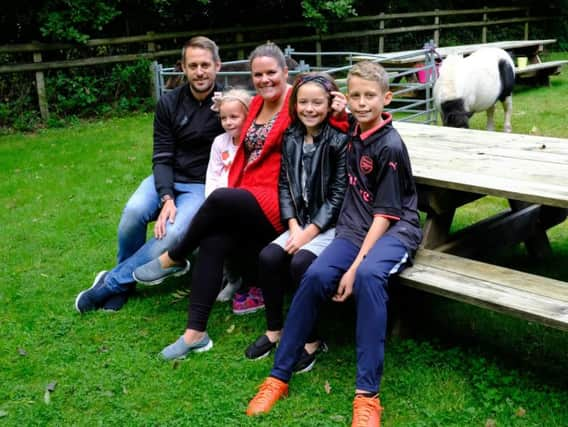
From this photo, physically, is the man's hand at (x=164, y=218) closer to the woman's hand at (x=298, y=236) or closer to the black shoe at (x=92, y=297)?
the black shoe at (x=92, y=297)

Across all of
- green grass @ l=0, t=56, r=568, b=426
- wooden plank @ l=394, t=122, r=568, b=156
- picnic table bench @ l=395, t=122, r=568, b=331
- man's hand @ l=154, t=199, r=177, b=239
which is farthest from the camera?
man's hand @ l=154, t=199, r=177, b=239

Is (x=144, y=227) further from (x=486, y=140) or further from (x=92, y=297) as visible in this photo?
(x=486, y=140)

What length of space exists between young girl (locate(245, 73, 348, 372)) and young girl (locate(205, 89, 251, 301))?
17.6 inches

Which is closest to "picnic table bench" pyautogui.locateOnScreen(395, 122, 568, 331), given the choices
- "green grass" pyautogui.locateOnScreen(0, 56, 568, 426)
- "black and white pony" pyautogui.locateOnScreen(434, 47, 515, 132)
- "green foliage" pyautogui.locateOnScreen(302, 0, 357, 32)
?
"green grass" pyautogui.locateOnScreen(0, 56, 568, 426)

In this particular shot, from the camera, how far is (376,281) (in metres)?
2.76

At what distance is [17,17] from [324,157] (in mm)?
9214

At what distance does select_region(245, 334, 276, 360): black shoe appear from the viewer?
3.26 meters

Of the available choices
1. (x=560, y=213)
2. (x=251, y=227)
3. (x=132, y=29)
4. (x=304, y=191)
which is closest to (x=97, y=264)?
(x=251, y=227)

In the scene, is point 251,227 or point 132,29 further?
point 132,29

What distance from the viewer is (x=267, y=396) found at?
9.29ft

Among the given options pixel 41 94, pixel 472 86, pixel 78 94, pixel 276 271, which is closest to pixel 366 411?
pixel 276 271

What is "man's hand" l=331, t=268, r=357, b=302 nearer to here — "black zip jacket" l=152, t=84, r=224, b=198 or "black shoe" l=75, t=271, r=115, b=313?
"black zip jacket" l=152, t=84, r=224, b=198

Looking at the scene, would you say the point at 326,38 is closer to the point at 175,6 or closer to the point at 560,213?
the point at 175,6

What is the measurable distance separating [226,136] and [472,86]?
3994 millimetres
